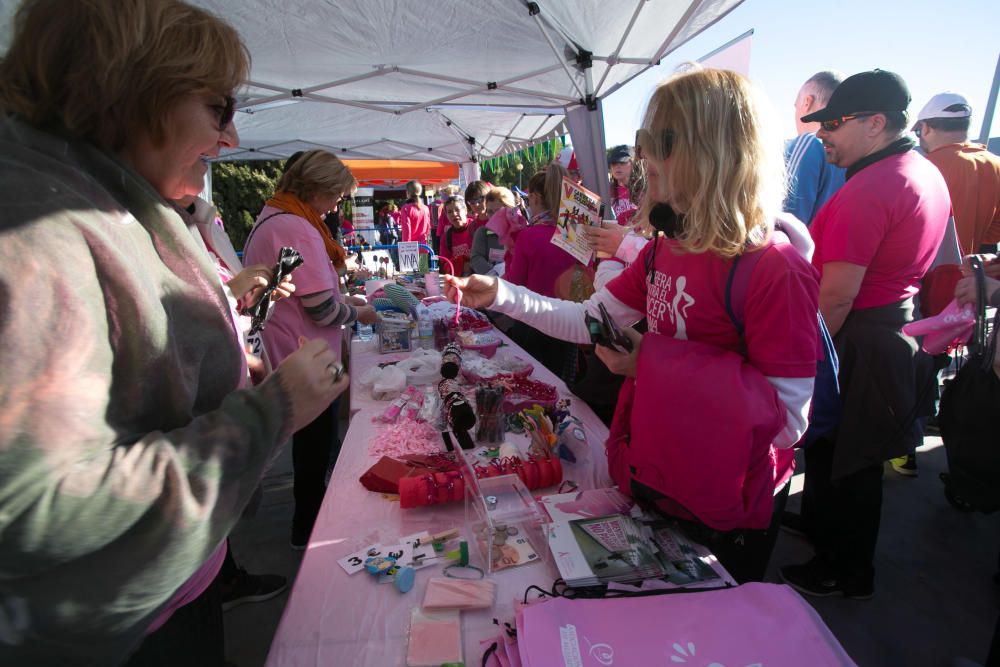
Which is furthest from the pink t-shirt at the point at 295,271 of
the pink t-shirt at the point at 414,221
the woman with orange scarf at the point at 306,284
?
the pink t-shirt at the point at 414,221

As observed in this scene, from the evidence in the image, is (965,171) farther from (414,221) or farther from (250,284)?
(414,221)

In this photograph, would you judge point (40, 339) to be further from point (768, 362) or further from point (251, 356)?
point (768, 362)

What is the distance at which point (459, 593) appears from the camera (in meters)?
1.08

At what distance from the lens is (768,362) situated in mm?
1090

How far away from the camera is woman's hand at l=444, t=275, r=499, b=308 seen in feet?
5.19

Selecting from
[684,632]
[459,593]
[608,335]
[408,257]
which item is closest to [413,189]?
[408,257]

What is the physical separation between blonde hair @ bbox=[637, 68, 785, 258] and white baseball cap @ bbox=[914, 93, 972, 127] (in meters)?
3.15

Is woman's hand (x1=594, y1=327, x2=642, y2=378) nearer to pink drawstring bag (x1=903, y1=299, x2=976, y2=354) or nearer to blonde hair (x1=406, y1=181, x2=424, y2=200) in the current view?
pink drawstring bag (x1=903, y1=299, x2=976, y2=354)

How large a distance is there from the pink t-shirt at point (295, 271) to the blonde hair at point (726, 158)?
1.60 m

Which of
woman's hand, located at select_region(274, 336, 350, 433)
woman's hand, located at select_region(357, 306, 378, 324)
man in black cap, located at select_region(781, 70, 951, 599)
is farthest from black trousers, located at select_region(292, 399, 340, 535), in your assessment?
→ man in black cap, located at select_region(781, 70, 951, 599)

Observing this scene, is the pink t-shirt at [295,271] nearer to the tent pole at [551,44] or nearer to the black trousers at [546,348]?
the black trousers at [546,348]

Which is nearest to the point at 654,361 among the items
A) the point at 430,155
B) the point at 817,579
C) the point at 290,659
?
the point at 290,659

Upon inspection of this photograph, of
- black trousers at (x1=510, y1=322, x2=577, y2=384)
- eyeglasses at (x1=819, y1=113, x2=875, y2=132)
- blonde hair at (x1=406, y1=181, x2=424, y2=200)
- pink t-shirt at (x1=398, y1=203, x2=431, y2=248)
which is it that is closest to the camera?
eyeglasses at (x1=819, y1=113, x2=875, y2=132)

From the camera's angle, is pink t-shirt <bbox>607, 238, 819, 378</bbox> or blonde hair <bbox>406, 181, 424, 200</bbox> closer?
pink t-shirt <bbox>607, 238, 819, 378</bbox>
